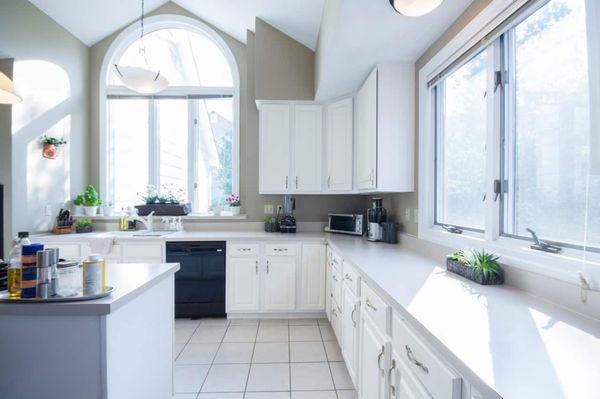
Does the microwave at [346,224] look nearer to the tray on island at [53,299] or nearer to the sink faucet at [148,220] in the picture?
the sink faucet at [148,220]

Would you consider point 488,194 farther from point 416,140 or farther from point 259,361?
point 259,361

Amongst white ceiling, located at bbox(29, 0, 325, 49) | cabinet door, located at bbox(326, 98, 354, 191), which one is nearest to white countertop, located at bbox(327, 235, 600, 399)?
cabinet door, located at bbox(326, 98, 354, 191)

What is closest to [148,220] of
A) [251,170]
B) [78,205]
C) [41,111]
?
[78,205]

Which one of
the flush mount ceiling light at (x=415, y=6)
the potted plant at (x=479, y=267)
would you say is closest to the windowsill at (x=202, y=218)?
the potted plant at (x=479, y=267)

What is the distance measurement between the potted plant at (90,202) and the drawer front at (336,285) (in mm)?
3049

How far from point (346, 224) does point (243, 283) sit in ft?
4.21

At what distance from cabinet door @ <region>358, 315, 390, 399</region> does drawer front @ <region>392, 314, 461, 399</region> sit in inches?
6.2

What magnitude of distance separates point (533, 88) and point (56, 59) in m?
4.52

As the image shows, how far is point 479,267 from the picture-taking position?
1441mm

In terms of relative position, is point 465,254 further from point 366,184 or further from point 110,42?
point 110,42

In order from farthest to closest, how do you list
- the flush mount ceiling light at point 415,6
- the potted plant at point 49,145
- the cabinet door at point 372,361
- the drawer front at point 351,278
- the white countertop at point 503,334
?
the potted plant at point 49,145
the drawer front at point 351,278
the flush mount ceiling light at point 415,6
the cabinet door at point 372,361
the white countertop at point 503,334

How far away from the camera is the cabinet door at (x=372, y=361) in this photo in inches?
52.8

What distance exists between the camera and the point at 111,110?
4.04 metres

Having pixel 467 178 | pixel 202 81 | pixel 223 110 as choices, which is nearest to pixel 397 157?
pixel 467 178
